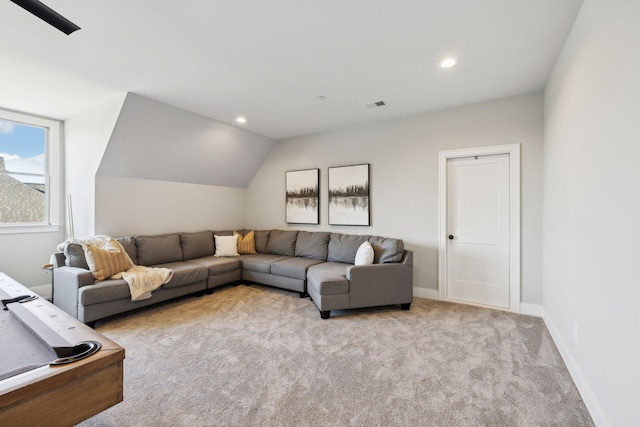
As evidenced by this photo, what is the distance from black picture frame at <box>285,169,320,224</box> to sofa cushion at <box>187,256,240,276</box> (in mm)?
1258

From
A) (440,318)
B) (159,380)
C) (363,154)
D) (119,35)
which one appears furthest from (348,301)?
(119,35)

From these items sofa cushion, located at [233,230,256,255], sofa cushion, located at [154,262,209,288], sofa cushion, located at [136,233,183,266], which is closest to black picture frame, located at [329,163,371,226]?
sofa cushion, located at [233,230,256,255]

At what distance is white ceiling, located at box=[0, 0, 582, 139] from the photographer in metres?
1.93

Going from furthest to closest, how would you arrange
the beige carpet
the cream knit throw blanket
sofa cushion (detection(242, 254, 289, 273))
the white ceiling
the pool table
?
sofa cushion (detection(242, 254, 289, 273)), the cream knit throw blanket, the white ceiling, the beige carpet, the pool table

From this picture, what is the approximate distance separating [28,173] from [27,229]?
2.58 feet

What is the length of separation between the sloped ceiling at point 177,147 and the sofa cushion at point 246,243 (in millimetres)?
1092

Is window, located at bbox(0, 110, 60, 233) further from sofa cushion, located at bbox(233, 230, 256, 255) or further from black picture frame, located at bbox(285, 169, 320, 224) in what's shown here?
black picture frame, located at bbox(285, 169, 320, 224)

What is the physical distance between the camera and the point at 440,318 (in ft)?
10.4

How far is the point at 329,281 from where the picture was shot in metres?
3.25

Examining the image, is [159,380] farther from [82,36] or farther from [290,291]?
[82,36]

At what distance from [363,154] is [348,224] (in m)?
1.12

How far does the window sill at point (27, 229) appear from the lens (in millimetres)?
3750

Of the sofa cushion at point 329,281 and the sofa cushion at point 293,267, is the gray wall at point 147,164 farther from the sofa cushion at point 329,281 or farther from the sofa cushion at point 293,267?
the sofa cushion at point 329,281

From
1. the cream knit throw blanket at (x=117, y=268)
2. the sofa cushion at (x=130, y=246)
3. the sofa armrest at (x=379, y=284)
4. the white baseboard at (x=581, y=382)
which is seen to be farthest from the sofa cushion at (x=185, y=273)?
the white baseboard at (x=581, y=382)
